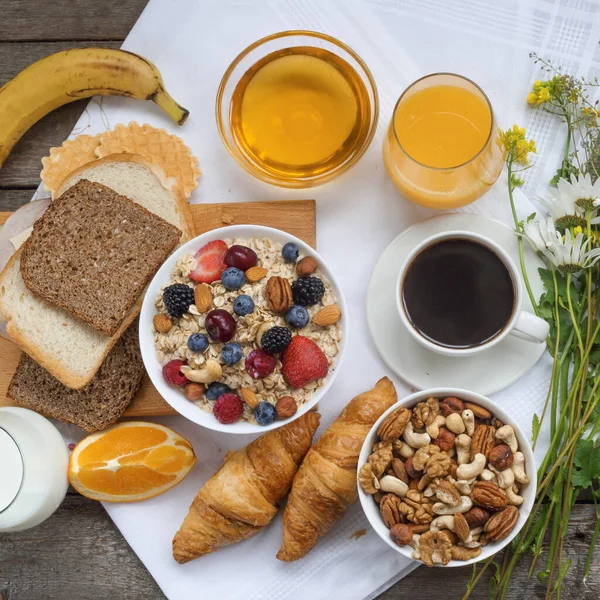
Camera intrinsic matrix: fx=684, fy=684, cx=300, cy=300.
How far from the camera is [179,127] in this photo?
2078 millimetres

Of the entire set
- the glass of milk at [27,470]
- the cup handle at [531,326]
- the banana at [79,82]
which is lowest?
the glass of milk at [27,470]

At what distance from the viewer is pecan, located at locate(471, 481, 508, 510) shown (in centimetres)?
155

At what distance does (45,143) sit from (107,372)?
29.6 inches

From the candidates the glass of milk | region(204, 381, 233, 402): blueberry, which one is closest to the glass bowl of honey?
region(204, 381, 233, 402): blueberry

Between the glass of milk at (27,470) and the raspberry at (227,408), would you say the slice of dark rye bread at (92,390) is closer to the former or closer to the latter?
the glass of milk at (27,470)

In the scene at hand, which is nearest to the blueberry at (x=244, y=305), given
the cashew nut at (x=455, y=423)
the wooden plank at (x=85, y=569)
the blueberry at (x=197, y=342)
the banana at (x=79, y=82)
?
the blueberry at (x=197, y=342)

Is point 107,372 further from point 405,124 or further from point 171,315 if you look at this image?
point 405,124

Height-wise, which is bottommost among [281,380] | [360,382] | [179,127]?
[360,382]

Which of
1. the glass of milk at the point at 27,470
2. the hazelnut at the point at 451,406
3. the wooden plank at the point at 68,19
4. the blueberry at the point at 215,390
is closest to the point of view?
the hazelnut at the point at 451,406

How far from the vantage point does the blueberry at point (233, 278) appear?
1726 mm

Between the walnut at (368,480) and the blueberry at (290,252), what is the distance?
555 mm

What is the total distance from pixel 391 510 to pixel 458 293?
0.58 metres

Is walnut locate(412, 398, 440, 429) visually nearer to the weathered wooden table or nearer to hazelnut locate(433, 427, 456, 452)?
hazelnut locate(433, 427, 456, 452)

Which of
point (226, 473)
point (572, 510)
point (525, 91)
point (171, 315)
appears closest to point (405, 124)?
point (525, 91)
